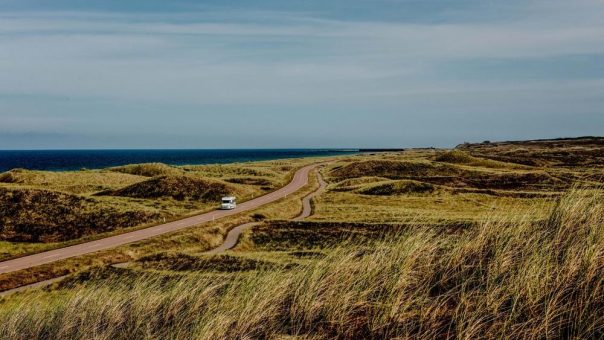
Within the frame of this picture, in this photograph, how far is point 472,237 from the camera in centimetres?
1087

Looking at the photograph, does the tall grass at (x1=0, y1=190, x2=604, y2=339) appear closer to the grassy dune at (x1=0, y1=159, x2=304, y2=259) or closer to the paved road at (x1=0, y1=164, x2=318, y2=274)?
the paved road at (x1=0, y1=164, x2=318, y2=274)

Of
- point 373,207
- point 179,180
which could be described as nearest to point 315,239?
point 373,207

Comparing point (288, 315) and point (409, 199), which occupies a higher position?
point (288, 315)

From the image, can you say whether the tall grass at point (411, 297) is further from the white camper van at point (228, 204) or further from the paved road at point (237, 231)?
the white camper van at point (228, 204)

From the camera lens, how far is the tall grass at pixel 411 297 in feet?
25.1

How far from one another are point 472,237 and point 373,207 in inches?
2793

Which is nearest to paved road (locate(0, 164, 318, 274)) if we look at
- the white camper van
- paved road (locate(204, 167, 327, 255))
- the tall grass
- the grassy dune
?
the white camper van

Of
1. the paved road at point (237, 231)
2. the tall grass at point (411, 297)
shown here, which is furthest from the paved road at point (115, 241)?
the tall grass at point (411, 297)

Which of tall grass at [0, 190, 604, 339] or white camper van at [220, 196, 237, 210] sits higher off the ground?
tall grass at [0, 190, 604, 339]

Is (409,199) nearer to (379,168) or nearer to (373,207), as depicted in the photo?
(373,207)

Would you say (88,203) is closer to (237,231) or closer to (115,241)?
(115,241)

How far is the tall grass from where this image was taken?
766 cm

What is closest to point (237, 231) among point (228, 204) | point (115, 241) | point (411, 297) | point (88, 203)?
point (115, 241)

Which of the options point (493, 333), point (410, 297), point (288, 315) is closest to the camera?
point (493, 333)
